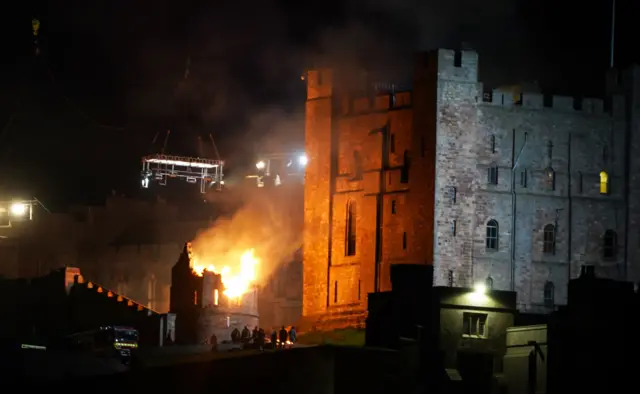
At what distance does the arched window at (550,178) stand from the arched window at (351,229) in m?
8.85

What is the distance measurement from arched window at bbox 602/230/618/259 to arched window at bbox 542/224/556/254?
97.7 inches

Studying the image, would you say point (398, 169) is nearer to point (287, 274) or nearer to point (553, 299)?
point (553, 299)

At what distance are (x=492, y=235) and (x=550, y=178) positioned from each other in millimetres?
3847

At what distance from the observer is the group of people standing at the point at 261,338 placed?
6569 cm

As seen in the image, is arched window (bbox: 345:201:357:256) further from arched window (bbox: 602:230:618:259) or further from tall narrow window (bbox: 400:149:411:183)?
arched window (bbox: 602:230:618:259)

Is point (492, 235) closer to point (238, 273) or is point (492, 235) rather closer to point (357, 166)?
point (357, 166)

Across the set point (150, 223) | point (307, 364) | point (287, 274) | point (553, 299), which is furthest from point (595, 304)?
point (150, 223)

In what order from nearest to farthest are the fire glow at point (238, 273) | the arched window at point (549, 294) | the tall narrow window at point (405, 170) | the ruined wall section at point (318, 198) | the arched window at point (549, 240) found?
the arched window at point (549, 294)
the tall narrow window at point (405, 170)
the arched window at point (549, 240)
the fire glow at point (238, 273)
the ruined wall section at point (318, 198)

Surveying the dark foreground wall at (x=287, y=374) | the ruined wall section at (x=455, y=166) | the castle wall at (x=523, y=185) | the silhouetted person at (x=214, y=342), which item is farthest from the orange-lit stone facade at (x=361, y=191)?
the dark foreground wall at (x=287, y=374)

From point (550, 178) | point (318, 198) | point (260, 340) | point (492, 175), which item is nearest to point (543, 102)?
point (550, 178)

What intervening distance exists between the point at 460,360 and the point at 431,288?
291 cm

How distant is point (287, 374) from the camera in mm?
58562

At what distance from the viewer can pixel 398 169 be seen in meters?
76.7

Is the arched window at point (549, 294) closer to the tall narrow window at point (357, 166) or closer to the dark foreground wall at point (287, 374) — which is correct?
the tall narrow window at point (357, 166)
